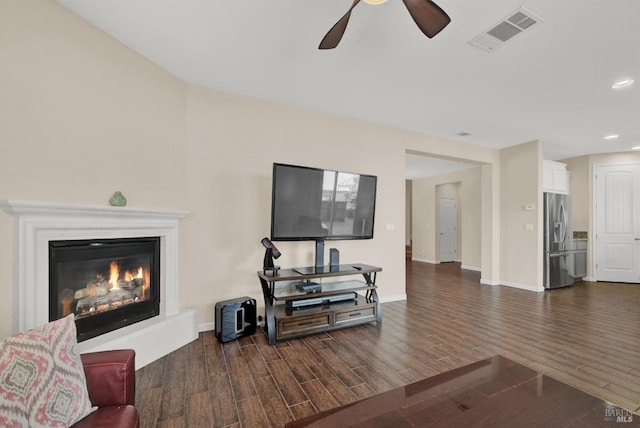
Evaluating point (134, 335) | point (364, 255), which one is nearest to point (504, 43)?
point (364, 255)

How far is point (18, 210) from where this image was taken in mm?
1749

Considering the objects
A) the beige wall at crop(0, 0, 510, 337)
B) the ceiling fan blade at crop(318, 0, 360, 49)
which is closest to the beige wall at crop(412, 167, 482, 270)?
the beige wall at crop(0, 0, 510, 337)

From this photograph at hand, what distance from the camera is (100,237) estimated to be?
89.0 inches

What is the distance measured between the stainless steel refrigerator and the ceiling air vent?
4.12 m

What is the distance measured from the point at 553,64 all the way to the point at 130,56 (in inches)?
155

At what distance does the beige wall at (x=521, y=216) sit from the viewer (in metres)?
5.14

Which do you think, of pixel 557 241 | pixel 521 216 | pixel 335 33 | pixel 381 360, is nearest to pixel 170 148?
pixel 335 33

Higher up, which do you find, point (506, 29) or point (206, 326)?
point (506, 29)

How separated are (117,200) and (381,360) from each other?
267 cm

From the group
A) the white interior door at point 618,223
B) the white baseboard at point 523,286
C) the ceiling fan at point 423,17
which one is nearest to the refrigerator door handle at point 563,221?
the white baseboard at point 523,286

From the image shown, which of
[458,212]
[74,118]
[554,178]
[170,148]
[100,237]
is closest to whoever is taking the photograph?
[74,118]

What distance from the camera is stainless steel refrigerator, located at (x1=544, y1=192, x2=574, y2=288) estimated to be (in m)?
5.23

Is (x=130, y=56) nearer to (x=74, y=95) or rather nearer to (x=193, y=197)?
(x=74, y=95)

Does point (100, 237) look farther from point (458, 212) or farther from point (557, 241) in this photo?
point (458, 212)
